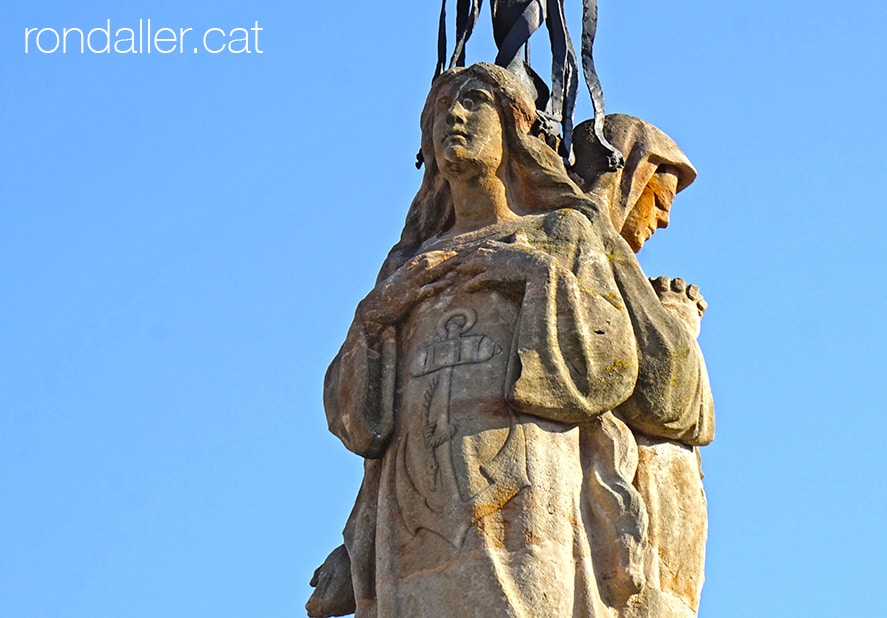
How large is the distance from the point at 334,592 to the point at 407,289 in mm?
1884

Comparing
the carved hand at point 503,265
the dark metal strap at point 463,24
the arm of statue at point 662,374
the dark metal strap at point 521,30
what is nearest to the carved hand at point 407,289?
the carved hand at point 503,265

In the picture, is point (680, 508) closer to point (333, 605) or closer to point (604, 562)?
point (604, 562)

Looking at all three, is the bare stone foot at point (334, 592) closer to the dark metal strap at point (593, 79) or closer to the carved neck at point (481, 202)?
the carved neck at point (481, 202)

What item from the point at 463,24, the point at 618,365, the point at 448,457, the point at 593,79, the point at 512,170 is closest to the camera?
the point at 448,457

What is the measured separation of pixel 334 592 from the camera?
12.7 meters

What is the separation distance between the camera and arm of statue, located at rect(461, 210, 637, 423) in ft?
39.4

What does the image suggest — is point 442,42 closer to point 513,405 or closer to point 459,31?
point 459,31

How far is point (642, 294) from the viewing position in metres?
12.6

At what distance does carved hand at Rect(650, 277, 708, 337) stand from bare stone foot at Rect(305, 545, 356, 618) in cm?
262

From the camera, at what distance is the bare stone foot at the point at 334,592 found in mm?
12703

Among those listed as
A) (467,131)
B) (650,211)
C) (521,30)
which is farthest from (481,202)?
(521,30)

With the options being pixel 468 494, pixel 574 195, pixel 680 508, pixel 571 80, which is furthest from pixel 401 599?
pixel 571 80

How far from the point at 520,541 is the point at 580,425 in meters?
0.89

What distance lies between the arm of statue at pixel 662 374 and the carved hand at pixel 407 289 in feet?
3.47
